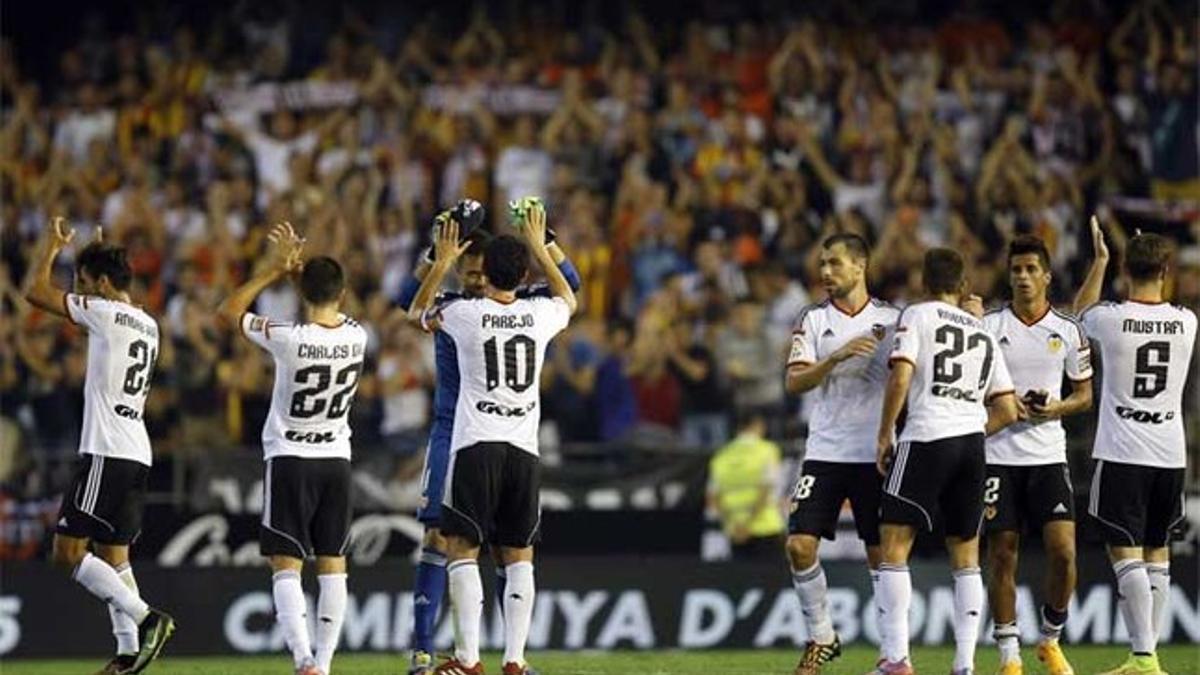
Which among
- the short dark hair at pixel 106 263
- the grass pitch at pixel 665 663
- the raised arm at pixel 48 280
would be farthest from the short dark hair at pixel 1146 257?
the raised arm at pixel 48 280

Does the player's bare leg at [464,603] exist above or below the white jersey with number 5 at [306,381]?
below

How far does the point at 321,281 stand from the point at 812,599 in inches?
132

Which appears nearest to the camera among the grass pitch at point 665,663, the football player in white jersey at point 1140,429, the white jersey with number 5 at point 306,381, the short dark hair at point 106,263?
the white jersey with number 5 at point 306,381

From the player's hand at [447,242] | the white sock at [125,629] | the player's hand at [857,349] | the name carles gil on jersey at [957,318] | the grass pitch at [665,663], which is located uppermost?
the player's hand at [447,242]

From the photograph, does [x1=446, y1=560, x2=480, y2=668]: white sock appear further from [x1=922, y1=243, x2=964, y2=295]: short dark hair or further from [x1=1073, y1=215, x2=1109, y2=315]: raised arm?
[x1=1073, y1=215, x2=1109, y2=315]: raised arm

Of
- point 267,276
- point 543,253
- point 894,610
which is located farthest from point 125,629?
point 894,610

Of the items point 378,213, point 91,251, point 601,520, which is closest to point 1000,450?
point 91,251

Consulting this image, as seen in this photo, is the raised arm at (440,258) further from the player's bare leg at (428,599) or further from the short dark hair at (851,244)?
the short dark hair at (851,244)

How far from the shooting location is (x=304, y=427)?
15.7 m

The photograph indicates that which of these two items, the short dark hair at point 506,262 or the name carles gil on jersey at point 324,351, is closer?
the name carles gil on jersey at point 324,351

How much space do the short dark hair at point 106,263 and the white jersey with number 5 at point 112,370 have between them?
136mm

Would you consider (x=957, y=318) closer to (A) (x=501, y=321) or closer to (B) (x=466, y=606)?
(A) (x=501, y=321)

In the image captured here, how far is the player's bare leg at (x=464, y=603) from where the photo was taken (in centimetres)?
1561

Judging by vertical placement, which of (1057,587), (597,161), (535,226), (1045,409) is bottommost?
(1057,587)
